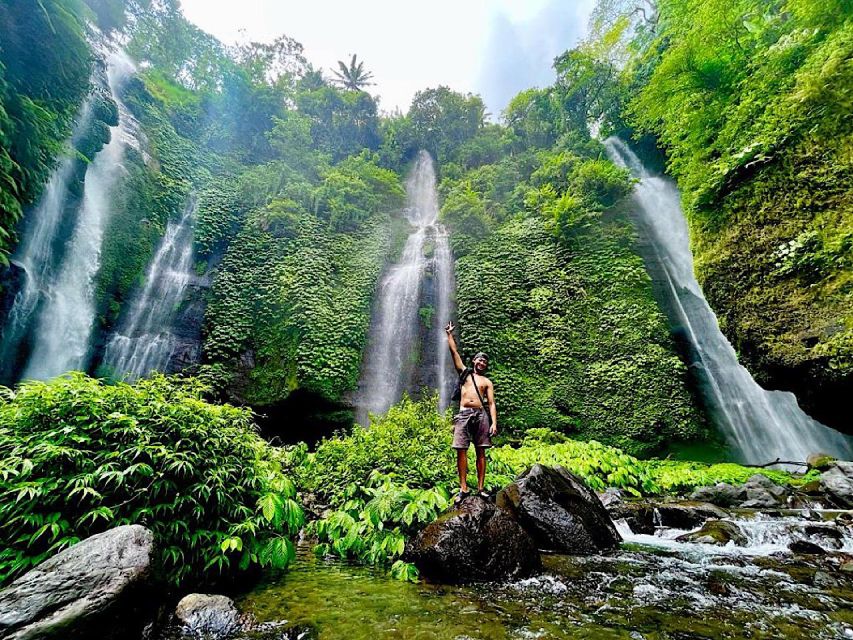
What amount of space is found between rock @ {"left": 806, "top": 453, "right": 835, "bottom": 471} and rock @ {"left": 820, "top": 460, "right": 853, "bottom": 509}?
110cm

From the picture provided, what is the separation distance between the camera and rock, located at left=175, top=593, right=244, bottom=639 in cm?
272

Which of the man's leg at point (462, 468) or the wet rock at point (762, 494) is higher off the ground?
the man's leg at point (462, 468)

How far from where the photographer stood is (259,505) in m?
3.67

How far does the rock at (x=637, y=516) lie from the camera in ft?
20.6

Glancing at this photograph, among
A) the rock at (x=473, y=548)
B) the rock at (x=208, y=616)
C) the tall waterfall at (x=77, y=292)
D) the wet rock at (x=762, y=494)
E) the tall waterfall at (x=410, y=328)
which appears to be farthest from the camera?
the tall waterfall at (x=410, y=328)

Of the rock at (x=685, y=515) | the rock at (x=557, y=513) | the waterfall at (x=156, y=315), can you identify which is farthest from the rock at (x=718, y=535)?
the waterfall at (x=156, y=315)

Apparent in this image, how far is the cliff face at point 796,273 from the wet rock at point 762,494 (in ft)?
5.64

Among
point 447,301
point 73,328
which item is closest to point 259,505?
point 73,328

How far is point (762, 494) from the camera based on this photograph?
25.2ft

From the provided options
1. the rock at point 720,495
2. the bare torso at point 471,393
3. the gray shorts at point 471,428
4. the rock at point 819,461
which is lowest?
the rock at point 720,495

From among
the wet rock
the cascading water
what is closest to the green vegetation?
the cascading water

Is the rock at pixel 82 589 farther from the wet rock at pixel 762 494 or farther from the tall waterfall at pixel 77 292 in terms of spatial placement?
the tall waterfall at pixel 77 292

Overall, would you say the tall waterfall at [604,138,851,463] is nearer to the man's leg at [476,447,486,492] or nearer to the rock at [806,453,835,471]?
the rock at [806,453,835,471]

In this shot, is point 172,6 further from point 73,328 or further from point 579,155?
point 579,155
